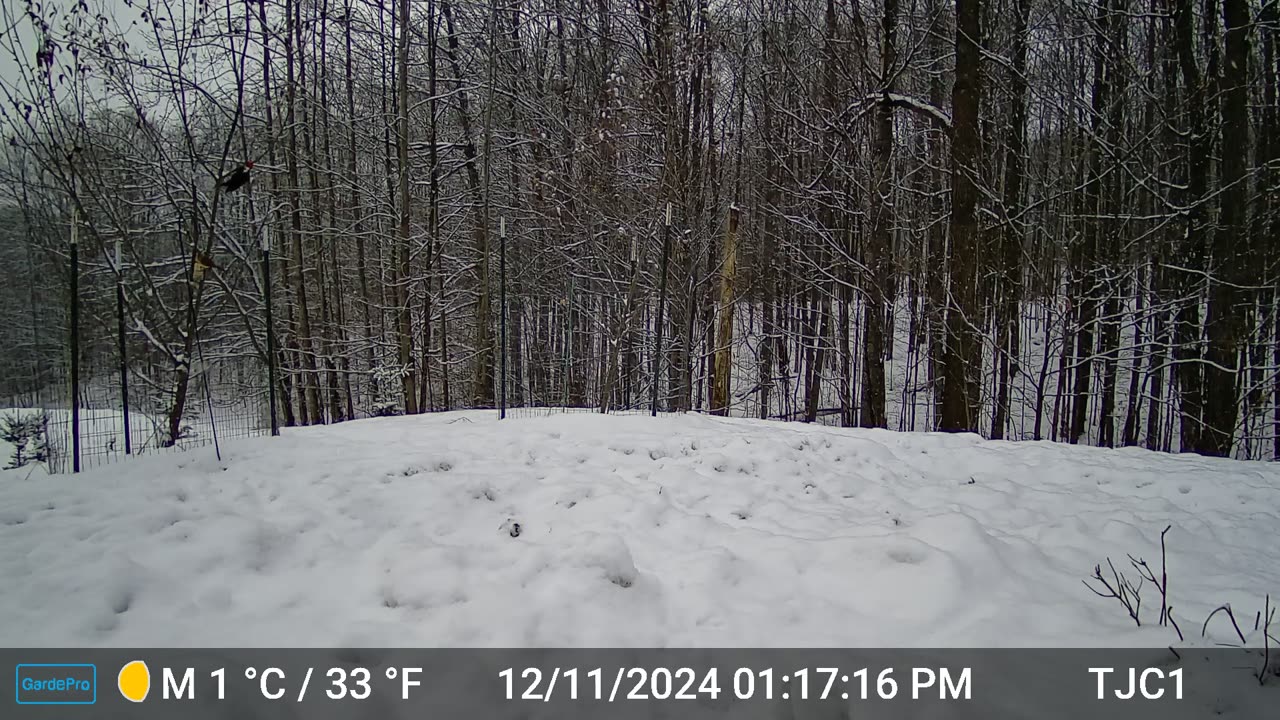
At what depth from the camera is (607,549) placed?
2.94m

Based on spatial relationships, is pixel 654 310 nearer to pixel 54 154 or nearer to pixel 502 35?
pixel 502 35

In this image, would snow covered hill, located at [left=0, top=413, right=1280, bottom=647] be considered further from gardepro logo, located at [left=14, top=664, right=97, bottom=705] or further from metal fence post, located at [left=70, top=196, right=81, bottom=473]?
metal fence post, located at [left=70, top=196, right=81, bottom=473]

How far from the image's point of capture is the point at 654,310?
13.1 meters

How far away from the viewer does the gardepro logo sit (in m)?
1.80

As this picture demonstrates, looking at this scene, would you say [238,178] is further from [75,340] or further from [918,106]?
[918,106]

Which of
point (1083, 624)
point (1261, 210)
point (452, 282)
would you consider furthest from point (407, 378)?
point (1261, 210)

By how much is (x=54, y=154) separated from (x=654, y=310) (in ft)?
32.7
